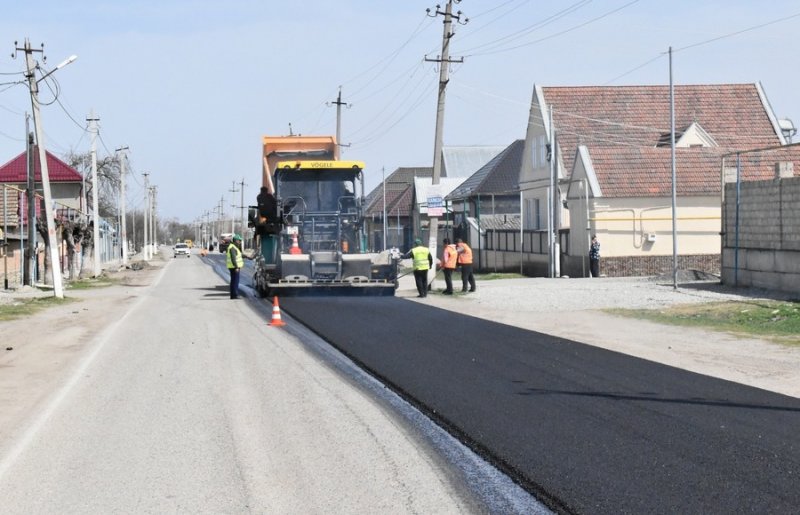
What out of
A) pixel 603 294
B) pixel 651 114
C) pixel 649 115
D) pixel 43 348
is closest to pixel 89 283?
pixel 603 294

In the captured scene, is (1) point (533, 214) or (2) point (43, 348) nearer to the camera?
(2) point (43, 348)

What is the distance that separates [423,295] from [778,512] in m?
23.1

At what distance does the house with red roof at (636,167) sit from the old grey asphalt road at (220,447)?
2241 centimetres

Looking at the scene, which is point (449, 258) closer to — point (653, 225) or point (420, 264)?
point (420, 264)

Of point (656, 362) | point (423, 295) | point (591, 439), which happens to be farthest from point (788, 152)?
point (591, 439)

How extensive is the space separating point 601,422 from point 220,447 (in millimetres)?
3311

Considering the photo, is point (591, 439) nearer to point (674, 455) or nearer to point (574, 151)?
point (674, 455)

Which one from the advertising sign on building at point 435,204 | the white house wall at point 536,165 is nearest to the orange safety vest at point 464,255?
the advertising sign on building at point 435,204

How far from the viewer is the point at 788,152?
124 feet

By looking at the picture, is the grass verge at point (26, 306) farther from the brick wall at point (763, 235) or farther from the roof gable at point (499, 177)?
the roof gable at point (499, 177)

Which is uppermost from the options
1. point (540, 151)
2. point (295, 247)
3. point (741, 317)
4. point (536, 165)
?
Result: point (540, 151)

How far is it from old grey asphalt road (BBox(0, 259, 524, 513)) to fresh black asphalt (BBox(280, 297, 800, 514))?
0.66 metres

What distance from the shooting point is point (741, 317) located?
20172mm

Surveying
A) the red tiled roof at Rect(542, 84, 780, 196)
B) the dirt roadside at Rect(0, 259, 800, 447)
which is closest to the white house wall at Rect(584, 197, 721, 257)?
the red tiled roof at Rect(542, 84, 780, 196)
